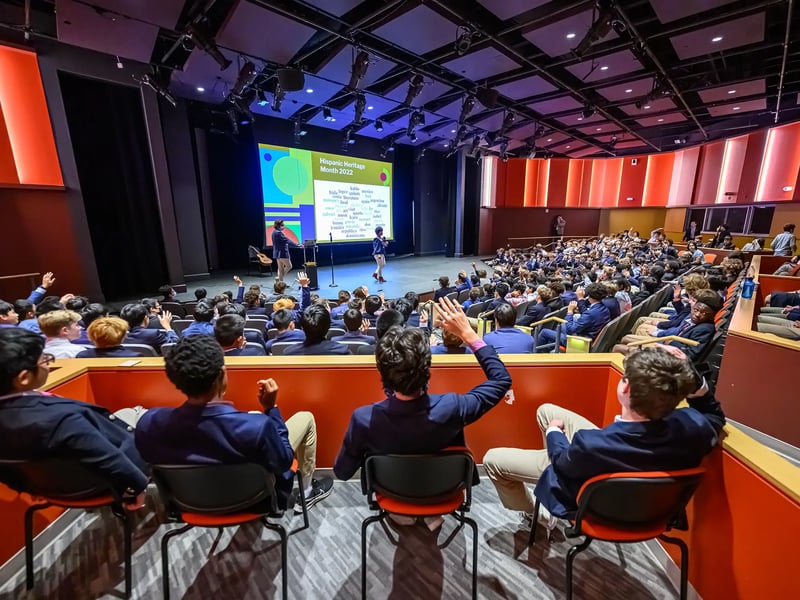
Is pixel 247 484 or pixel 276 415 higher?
pixel 276 415

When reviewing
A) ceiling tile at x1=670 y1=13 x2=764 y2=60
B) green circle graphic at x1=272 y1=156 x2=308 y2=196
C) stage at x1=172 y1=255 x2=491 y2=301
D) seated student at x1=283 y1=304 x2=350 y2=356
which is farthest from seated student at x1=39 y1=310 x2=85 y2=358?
ceiling tile at x1=670 y1=13 x2=764 y2=60

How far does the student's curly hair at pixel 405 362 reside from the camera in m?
1.20

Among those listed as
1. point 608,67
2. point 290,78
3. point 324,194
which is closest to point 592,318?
point 290,78

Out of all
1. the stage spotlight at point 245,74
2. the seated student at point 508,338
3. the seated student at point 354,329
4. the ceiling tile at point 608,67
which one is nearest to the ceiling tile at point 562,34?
the ceiling tile at point 608,67

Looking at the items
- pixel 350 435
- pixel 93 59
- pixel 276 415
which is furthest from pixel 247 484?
pixel 93 59

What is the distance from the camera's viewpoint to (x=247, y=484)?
1257 mm

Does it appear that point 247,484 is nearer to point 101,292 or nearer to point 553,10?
point 553,10

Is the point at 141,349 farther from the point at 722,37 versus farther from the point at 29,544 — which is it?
the point at 722,37

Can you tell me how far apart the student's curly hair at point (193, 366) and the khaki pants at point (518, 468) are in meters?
1.29

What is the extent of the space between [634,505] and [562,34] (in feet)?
24.1

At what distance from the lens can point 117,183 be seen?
693 centimetres

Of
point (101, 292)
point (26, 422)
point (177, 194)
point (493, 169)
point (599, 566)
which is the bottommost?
point (599, 566)

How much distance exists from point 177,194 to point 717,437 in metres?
9.83

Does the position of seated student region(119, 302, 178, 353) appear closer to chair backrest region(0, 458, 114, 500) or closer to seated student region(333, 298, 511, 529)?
chair backrest region(0, 458, 114, 500)
